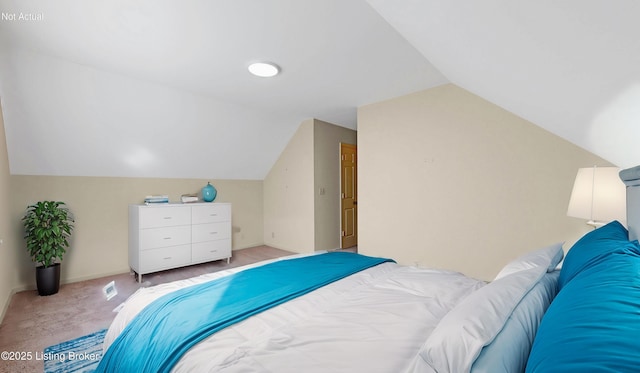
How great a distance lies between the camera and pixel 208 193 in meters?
4.57

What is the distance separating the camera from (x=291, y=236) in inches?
204

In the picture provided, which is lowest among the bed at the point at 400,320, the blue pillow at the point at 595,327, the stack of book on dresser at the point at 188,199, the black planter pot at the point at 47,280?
the black planter pot at the point at 47,280

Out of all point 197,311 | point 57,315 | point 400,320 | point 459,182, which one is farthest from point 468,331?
point 57,315

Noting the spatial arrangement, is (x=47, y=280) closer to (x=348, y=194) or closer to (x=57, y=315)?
(x=57, y=315)

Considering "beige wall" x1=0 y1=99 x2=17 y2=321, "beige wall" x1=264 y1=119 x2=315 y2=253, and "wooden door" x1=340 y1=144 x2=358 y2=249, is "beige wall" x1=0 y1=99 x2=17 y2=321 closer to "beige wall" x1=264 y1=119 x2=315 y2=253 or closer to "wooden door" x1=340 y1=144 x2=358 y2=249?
"beige wall" x1=264 y1=119 x2=315 y2=253

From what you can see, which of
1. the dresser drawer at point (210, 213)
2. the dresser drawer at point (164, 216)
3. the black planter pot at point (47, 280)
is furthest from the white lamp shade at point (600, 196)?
the black planter pot at point (47, 280)

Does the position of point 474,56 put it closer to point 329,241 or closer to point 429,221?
point 429,221

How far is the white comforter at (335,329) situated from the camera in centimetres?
96

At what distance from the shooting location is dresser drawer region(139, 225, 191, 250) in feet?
11.9

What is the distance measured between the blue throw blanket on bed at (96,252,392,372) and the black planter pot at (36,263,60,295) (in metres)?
2.66

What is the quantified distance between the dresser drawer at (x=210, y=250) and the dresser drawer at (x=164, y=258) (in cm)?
9

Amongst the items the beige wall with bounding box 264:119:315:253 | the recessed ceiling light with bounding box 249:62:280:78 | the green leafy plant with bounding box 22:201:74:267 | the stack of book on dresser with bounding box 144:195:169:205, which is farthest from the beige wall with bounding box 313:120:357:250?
the green leafy plant with bounding box 22:201:74:267

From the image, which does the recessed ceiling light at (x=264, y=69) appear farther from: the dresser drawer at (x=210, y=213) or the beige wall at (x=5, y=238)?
the beige wall at (x=5, y=238)

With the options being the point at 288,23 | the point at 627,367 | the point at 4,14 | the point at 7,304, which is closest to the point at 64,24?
the point at 4,14
